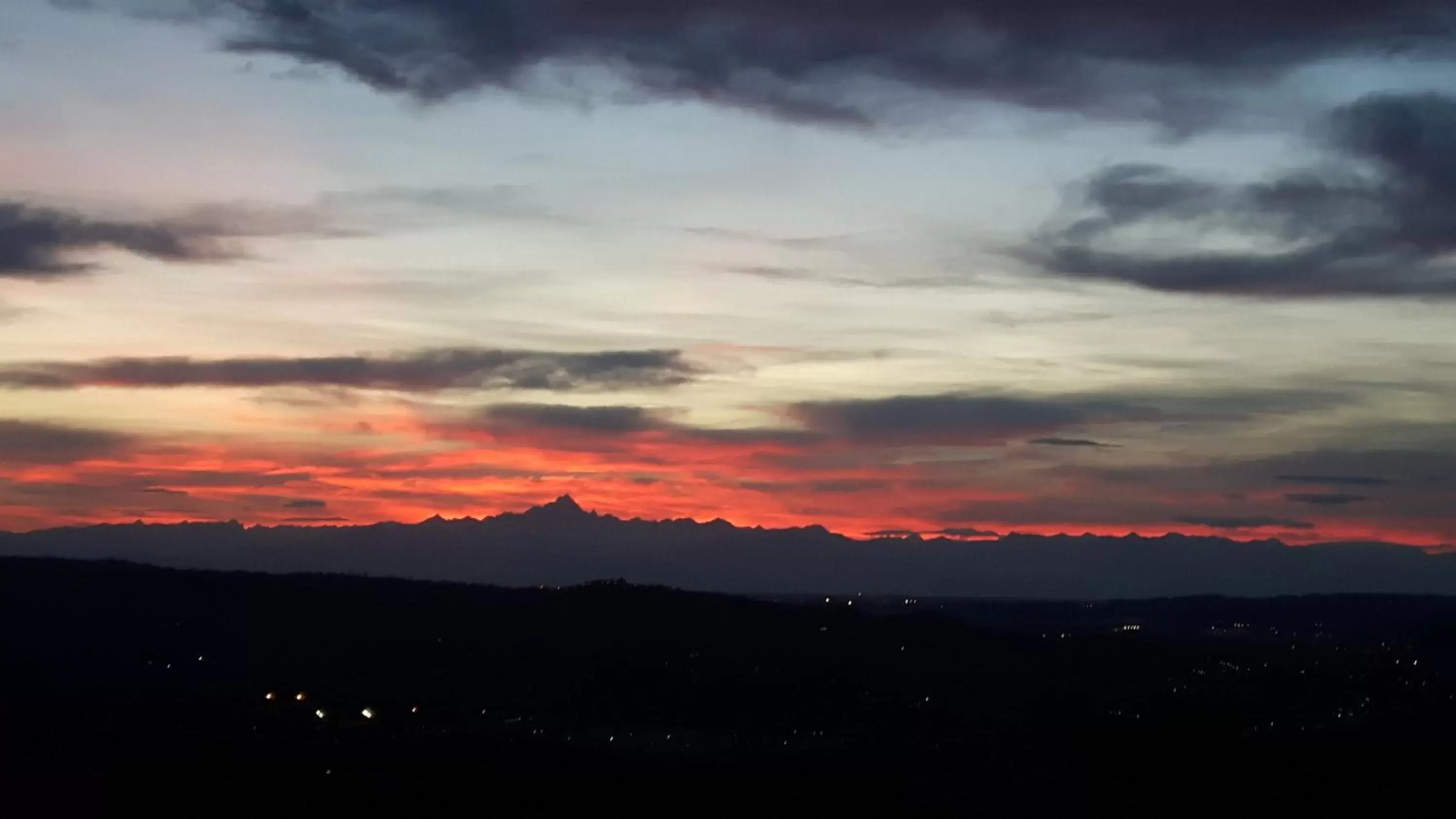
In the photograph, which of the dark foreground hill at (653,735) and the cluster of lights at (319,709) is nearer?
the dark foreground hill at (653,735)

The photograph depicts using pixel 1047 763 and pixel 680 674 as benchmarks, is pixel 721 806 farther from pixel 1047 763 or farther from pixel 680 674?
pixel 680 674

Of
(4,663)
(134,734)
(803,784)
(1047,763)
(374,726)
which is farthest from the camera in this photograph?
(4,663)

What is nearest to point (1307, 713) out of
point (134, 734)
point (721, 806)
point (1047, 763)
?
point (1047, 763)

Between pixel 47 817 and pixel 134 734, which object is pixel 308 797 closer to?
pixel 47 817

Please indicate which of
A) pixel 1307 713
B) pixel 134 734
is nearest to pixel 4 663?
pixel 134 734

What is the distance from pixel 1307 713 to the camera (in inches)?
6078

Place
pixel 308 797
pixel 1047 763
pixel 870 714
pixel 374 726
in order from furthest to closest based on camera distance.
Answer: pixel 870 714 < pixel 374 726 < pixel 1047 763 < pixel 308 797

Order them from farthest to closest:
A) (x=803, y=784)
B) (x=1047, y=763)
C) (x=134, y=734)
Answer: (x=134, y=734), (x=1047, y=763), (x=803, y=784)

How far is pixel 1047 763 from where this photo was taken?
336 feet

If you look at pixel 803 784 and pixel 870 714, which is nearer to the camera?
A: pixel 803 784

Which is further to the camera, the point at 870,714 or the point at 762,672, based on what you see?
the point at 762,672

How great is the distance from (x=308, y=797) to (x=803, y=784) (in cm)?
2709

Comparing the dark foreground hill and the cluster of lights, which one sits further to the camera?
the cluster of lights

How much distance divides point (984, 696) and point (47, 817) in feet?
396
